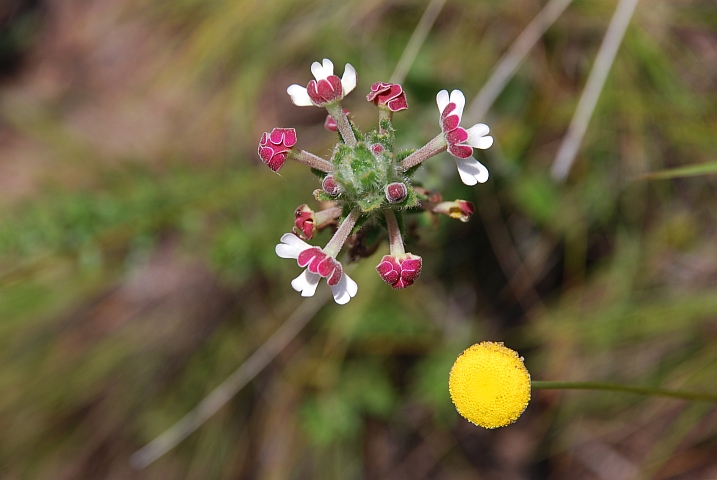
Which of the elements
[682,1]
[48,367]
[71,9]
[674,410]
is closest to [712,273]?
[674,410]

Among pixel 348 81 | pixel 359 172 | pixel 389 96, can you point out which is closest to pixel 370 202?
pixel 359 172

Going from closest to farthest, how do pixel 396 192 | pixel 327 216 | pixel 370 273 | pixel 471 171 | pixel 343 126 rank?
pixel 396 192, pixel 471 171, pixel 343 126, pixel 327 216, pixel 370 273

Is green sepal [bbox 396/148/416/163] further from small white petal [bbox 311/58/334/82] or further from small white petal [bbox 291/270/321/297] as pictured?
small white petal [bbox 291/270/321/297]

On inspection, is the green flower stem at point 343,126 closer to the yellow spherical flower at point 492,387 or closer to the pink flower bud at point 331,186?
the pink flower bud at point 331,186

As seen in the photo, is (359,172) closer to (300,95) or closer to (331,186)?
(331,186)

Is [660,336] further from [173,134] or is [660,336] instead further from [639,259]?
[173,134]

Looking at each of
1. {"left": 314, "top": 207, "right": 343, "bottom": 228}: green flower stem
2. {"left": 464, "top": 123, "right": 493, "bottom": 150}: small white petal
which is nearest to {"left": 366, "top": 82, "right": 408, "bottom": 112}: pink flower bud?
{"left": 464, "top": 123, "right": 493, "bottom": 150}: small white petal
